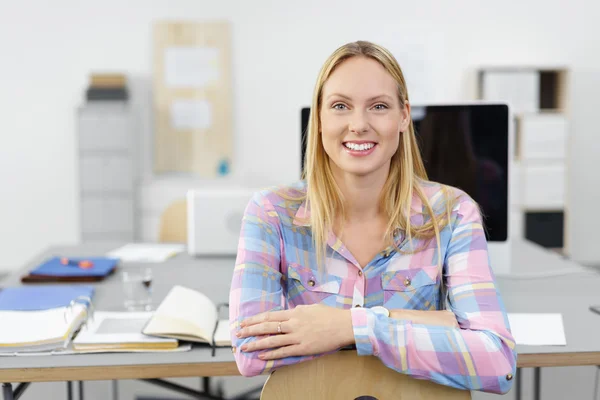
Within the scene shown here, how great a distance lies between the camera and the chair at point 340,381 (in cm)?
122

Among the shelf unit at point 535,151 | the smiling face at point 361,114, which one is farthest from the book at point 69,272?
the shelf unit at point 535,151

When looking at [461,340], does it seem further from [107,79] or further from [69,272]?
[107,79]

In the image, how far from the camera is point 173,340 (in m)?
1.63

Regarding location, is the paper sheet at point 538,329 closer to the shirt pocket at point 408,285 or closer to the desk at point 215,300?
the desk at point 215,300

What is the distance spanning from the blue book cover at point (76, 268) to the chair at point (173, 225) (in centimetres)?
76

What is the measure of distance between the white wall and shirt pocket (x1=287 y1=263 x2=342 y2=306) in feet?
14.5

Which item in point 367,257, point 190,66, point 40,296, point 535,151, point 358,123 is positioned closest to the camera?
point 358,123

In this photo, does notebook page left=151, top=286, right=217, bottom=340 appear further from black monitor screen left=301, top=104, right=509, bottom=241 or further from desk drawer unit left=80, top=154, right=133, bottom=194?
desk drawer unit left=80, top=154, right=133, bottom=194

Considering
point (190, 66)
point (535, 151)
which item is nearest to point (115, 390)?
point (190, 66)

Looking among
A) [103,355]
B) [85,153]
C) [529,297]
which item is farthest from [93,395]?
[85,153]

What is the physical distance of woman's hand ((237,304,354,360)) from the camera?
133cm

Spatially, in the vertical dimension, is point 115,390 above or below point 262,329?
below

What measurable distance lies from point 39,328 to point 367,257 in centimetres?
83

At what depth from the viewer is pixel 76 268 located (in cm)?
245
